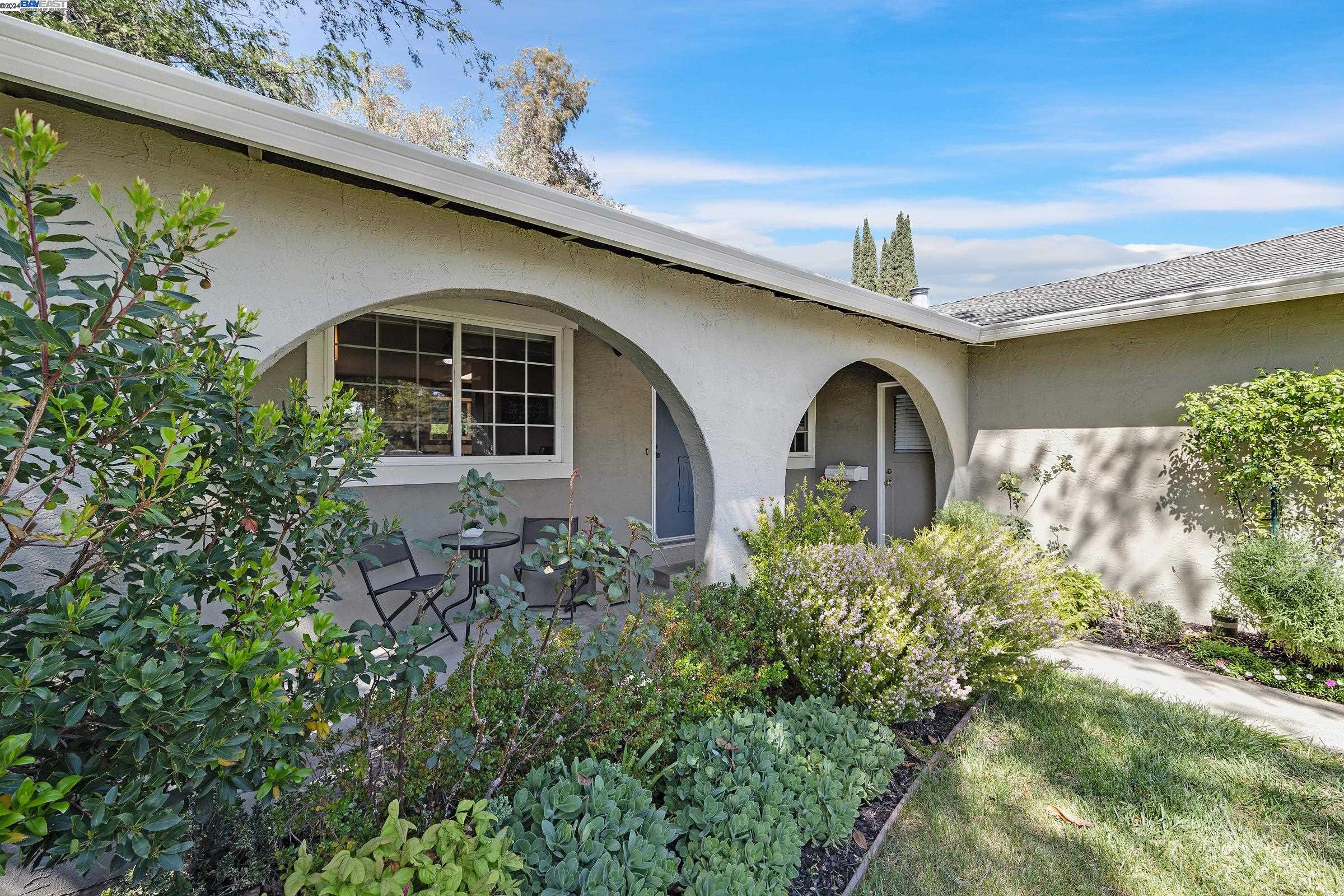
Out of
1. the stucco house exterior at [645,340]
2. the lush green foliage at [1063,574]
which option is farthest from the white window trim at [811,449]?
the lush green foliage at [1063,574]

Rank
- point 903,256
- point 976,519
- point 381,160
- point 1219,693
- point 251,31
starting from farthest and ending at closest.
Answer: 1. point 903,256
2. point 251,31
3. point 976,519
4. point 1219,693
5. point 381,160

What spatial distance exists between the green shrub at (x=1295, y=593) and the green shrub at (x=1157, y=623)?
64 cm

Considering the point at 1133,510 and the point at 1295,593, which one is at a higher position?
the point at 1133,510

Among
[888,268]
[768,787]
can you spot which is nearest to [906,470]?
[768,787]

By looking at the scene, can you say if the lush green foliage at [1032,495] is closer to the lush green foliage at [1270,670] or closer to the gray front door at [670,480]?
the lush green foliage at [1270,670]

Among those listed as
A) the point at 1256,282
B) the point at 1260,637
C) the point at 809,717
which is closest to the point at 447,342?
the point at 809,717

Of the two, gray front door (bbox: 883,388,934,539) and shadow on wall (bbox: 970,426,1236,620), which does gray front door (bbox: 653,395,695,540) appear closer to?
gray front door (bbox: 883,388,934,539)

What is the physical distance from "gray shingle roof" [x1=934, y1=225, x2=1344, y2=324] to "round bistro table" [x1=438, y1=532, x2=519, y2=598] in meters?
6.14

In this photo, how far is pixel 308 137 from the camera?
8.42 feet

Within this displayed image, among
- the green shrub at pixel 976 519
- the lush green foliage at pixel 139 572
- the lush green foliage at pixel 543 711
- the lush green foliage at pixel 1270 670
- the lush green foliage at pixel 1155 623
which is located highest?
the lush green foliage at pixel 139 572

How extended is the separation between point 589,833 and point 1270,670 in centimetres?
598

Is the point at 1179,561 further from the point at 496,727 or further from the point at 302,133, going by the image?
the point at 302,133

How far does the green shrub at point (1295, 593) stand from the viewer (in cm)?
443

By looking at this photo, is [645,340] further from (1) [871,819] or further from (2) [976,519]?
(2) [976,519]
